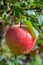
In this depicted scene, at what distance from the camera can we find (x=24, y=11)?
3.13ft

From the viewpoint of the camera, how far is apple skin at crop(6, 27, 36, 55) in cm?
97

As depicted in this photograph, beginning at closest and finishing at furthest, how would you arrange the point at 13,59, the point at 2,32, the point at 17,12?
1. the point at 17,12
2. the point at 2,32
3. the point at 13,59

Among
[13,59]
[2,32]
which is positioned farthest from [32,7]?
[13,59]

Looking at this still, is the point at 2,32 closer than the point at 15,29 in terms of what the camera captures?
No

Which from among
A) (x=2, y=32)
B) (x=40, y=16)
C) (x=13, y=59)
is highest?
(x=40, y=16)

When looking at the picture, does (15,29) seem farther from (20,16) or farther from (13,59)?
(13,59)

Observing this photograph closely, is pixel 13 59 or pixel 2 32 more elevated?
pixel 2 32

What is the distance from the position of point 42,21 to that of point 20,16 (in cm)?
10

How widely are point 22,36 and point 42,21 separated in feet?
0.31

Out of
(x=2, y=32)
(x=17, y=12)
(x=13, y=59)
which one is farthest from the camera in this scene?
(x=13, y=59)

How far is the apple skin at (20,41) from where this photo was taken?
969mm

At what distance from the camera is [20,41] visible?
98 centimetres

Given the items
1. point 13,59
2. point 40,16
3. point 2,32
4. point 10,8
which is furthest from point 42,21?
point 13,59

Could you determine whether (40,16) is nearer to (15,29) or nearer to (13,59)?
(15,29)
